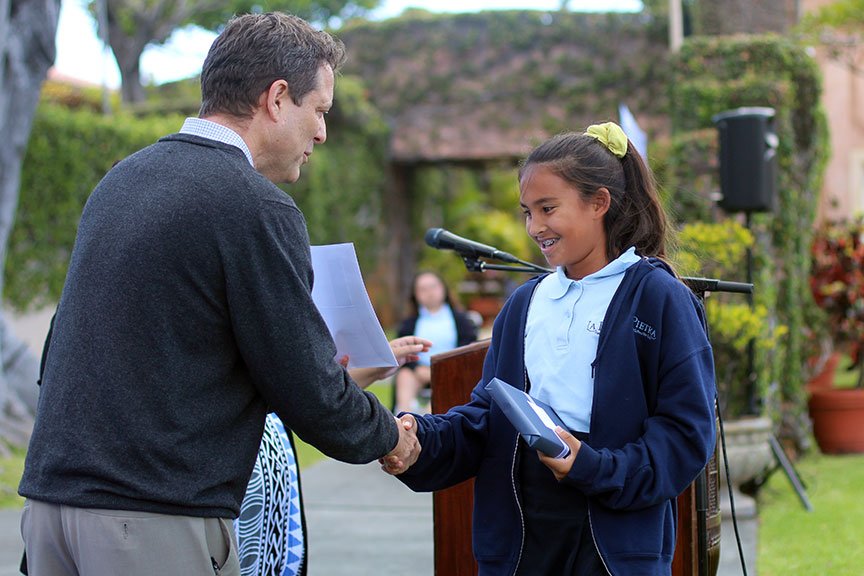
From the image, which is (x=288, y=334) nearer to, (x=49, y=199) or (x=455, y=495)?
(x=455, y=495)

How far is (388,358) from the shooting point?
108 inches

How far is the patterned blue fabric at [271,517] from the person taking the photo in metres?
2.92

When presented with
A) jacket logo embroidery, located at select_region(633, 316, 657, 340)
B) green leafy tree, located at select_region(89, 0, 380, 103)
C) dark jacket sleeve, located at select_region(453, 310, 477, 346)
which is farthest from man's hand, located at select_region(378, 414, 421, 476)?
green leafy tree, located at select_region(89, 0, 380, 103)

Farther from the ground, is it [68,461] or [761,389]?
[68,461]

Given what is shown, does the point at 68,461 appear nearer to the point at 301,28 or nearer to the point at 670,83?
the point at 301,28

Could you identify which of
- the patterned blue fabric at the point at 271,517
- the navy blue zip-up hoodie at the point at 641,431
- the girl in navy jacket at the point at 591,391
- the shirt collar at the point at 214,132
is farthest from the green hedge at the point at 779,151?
the shirt collar at the point at 214,132

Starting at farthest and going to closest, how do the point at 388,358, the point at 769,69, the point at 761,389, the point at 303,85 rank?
the point at 769,69 < the point at 761,389 < the point at 388,358 < the point at 303,85

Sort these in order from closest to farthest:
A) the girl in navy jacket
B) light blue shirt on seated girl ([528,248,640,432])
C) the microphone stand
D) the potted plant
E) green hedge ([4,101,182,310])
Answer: the girl in navy jacket → light blue shirt on seated girl ([528,248,640,432]) → the microphone stand → the potted plant → green hedge ([4,101,182,310])

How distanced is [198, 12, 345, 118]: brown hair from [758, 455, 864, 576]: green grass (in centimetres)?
421

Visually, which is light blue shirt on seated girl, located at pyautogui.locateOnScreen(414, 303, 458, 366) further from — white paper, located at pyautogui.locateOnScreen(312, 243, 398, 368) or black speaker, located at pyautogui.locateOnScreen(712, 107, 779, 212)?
white paper, located at pyautogui.locateOnScreen(312, 243, 398, 368)

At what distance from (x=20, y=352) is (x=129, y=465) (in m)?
7.57

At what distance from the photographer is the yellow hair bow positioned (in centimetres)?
260

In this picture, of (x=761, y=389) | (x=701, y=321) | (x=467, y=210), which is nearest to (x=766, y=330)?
(x=761, y=389)

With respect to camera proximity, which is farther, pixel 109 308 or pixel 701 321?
pixel 701 321
